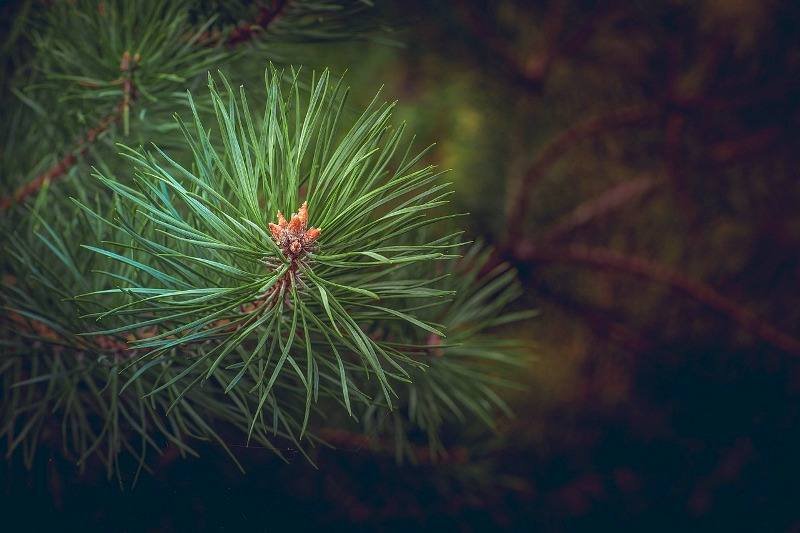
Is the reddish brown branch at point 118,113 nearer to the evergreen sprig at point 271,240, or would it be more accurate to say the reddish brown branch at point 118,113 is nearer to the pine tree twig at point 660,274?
the evergreen sprig at point 271,240

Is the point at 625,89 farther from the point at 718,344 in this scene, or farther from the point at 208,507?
the point at 208,507

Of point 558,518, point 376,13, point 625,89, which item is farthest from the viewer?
point 625,89

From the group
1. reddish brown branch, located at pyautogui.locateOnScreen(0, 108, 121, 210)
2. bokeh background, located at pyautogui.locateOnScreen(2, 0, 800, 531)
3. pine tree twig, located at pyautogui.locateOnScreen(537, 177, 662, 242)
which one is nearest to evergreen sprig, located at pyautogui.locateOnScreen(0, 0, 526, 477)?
reddish brown branch, located at pyautogui.locateOnScreen(0, 108, 121, 210)

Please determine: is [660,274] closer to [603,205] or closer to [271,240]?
[603,205]

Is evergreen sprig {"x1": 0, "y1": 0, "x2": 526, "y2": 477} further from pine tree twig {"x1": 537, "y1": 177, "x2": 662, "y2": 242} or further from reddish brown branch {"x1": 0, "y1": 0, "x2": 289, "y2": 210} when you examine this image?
pine tree twig {"x1": 537, "y1": 177, "x2": 662, "y2": 242}

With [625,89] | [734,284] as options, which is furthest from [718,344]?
[625,89]

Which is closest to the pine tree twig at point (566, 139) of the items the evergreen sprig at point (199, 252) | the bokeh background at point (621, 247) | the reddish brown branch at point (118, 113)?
the bokeh background at point (621, 247)

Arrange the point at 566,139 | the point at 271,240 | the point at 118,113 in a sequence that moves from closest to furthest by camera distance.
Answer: the point at 271,240
the point at 118,113
the point at 566,139

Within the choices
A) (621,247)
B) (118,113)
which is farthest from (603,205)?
(118,113)
